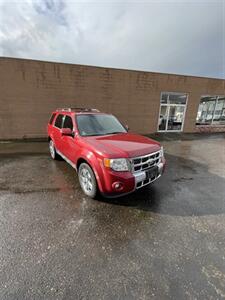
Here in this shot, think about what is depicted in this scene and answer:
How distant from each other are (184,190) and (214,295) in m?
2.39

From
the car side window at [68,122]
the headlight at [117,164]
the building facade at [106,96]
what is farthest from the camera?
the building facade at [106,96]

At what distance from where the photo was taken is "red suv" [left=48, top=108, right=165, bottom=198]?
2867 mm

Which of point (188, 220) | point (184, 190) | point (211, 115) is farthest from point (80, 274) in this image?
point (211, 115)

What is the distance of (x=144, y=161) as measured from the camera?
10.3 feet

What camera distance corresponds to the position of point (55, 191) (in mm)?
3828

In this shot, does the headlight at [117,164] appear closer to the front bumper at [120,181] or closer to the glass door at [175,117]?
the front bumper at [120,181]

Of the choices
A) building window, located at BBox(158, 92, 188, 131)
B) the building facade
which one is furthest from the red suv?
building window, located at BBox(158, 92, 188, 131)

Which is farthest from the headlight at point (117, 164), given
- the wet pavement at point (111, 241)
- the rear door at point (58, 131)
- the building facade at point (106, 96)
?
the building facade at point (106, 96)

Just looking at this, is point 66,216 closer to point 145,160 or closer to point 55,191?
point 55,191

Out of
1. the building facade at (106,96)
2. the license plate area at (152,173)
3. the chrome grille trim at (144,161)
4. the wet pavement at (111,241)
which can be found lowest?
the wet pavement at (111,241)

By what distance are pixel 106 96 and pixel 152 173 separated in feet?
26.8

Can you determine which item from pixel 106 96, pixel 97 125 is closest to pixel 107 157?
pixel 97 125

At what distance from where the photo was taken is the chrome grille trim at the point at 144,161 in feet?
9.72

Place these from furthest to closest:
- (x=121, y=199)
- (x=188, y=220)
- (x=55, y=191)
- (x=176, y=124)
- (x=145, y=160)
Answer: (x=176, y=124), (x=55, y=191), (x=121, y=199), (x=145, y=160), (x=188, y=220)
